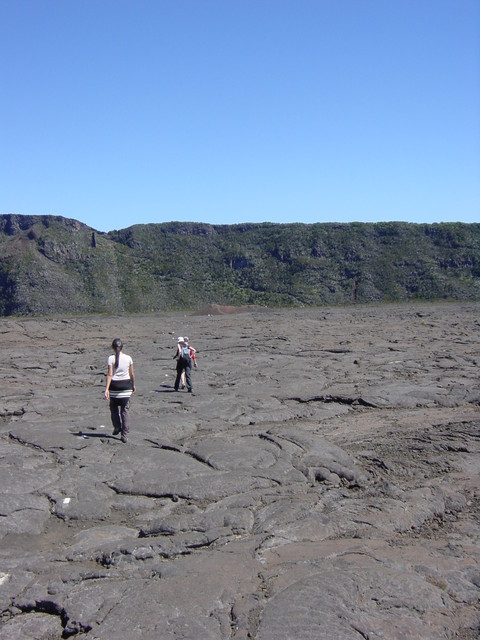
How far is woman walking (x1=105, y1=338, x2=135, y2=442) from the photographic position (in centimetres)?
962

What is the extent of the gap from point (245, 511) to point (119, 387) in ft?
11.0

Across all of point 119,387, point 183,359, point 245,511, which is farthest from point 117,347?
point 183,359

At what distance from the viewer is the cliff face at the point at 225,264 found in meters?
61.0

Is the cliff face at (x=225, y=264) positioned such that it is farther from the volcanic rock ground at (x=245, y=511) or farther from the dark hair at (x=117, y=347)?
the dark hair at (x=117, y=347)

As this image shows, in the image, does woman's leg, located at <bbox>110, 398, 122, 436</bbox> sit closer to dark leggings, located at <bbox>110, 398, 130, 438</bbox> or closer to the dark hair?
dark leggings, located at <bbox>110, 398, 130, 438</bbox>

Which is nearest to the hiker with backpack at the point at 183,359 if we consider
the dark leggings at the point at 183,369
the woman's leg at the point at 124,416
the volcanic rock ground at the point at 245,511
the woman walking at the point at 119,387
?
the dark leggings at the point at 183,369

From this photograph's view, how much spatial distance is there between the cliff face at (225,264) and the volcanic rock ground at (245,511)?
46352mm

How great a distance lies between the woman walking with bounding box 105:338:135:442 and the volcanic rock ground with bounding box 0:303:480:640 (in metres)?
0.28

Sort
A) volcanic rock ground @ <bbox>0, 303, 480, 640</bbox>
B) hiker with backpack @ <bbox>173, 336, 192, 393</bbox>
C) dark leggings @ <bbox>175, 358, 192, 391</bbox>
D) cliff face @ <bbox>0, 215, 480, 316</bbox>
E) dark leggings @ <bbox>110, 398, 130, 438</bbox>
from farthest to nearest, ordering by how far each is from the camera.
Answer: cliff face @ <bbox>0, 215, 480, 316</bbox> → dark leggings @ <bbox>175, 358, 192, 391</bbox> → hiker with backpack @ <bbox>173, 336, 192, 393</bbox> → dark leggings @ <bbox>110, 398, 130, 438</bbox> → volcanic rock ground @ <bbox>0, 303, 480, 640</bbox>

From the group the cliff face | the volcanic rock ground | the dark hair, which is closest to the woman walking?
the dark hair

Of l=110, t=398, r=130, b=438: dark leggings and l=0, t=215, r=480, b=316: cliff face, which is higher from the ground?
l=0, t=215, r=480, b=316: cliff face

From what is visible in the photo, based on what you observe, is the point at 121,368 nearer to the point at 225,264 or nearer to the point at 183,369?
the point at 183,369

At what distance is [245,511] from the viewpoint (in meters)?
6.99

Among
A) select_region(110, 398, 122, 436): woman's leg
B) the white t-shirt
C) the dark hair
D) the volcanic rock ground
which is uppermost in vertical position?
the dark hair
